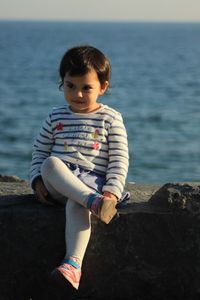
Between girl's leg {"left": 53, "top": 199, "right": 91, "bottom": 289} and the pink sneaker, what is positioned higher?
girl's leg {"left": 53, "top": 199, "right": 91, "bottom": 289}

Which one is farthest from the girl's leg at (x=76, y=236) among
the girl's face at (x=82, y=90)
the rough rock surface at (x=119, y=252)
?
the girl's face at (x=82, y=90)

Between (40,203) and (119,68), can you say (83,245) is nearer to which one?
(40,203)

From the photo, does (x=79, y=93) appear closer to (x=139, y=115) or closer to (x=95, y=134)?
(x=95, y=134)

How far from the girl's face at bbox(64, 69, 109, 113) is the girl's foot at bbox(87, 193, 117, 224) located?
66cm

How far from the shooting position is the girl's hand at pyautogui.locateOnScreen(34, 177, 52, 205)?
4836 millimetres

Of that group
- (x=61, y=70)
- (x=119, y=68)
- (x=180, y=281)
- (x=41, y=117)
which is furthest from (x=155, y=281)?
(x=119, y=68)

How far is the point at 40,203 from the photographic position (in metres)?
4.92

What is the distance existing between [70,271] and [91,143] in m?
0.80

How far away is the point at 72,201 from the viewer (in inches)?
183

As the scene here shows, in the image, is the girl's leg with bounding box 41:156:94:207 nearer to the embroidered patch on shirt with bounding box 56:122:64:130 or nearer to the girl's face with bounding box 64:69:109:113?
the embroidered patch on shirt with bounding box 56:122:64:130

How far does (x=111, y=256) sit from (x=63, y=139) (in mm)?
742

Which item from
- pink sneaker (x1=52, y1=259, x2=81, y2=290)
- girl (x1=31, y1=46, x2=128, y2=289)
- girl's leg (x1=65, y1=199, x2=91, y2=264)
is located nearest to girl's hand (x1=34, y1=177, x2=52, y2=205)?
girl (x1=31, y1=46, x2=128, y2=289)

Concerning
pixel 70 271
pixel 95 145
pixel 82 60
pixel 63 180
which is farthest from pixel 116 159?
pixel 70 271

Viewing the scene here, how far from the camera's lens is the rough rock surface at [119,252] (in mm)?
4734
